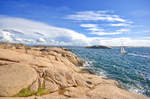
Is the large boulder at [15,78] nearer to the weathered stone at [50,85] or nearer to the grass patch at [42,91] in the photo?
the grass patch at [42,91]

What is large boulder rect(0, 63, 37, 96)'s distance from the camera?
8270 mm

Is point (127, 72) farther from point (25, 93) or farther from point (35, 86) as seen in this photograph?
point (25, 93)

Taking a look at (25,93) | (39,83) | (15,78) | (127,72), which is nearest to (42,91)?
(39,83)

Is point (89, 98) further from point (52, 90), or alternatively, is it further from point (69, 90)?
point (52, 90)

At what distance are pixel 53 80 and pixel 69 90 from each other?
1.94 meters

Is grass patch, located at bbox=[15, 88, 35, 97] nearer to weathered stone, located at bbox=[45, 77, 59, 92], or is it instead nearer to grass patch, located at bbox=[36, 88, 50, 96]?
grass patch, located at bbox=[36, 88, 50, 96]

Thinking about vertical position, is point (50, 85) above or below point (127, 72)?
above

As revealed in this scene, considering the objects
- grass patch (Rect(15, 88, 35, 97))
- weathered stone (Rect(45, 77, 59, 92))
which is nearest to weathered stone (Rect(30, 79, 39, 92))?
grass patch (Rect(15, 88, 35, 97))

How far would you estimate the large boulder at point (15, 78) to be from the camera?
8.27 meters

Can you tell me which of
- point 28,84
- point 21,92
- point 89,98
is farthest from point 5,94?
point 89,98

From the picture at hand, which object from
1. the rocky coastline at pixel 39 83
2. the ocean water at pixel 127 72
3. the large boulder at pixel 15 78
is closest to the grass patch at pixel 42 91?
the rocky coastline at pixel 39 83

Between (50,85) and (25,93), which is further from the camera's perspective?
(50,85)

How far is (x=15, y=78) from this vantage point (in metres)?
9.12

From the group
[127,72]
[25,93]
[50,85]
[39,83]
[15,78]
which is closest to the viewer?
[25,93]
